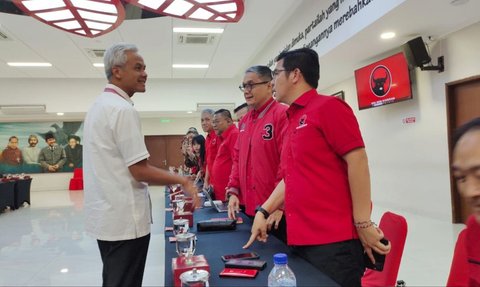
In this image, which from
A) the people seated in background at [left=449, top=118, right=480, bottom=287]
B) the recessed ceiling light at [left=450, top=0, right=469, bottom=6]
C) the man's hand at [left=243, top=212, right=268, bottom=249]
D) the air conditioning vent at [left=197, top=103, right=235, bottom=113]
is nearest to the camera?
the people seated in background at [left=449, top=118, right=480, bottom=287]

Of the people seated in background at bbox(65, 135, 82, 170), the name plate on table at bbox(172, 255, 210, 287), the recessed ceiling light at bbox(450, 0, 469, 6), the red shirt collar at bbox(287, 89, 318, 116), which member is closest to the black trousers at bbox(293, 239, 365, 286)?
the name plate on table at bbox(172, 255, 210, 287)

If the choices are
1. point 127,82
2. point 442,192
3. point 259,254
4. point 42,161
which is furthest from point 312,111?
point 42,161

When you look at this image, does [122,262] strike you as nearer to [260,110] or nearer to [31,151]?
[260,110]

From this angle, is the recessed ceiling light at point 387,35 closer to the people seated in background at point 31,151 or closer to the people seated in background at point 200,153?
the people seated in background at point 200,153

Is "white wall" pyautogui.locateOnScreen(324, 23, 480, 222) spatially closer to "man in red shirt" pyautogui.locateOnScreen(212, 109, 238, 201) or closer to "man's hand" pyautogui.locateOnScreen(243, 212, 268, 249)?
"man in red shirt" pyautogui.locateOnScreen(212, 109, 238, 201)

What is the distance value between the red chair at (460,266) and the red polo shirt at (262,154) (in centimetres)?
99

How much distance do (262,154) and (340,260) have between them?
2.94 ft

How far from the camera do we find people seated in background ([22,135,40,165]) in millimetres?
12562

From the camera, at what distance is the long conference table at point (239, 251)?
1189mm

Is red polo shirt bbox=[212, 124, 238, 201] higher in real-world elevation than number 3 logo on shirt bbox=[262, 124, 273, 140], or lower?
lower

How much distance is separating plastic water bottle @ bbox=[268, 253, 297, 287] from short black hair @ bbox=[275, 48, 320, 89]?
842 millimetres

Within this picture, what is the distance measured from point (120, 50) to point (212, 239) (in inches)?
39.0

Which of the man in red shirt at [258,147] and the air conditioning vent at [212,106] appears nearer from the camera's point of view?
the man in red shirt at [258,147]

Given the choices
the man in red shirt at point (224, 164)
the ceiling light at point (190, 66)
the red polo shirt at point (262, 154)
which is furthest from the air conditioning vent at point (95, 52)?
the red polo shirt at point (262, 154)
